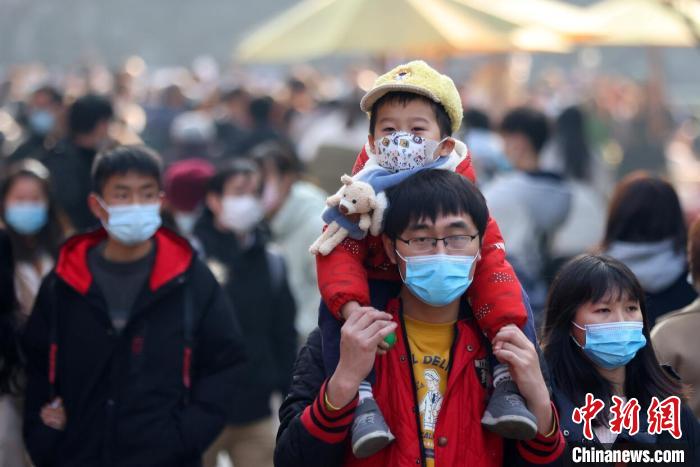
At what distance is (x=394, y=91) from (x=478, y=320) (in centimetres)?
74

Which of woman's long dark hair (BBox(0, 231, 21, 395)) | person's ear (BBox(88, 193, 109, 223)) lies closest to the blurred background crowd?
woman's long dark hair (BBox(0, 231, 21, 395))

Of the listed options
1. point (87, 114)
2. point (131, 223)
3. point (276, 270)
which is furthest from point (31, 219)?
point (87, 114)

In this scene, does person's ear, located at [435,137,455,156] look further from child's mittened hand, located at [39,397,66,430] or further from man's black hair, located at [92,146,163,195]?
child's mittened hand, located at [39,397,66,430]

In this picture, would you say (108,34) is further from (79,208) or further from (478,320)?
(478,320)

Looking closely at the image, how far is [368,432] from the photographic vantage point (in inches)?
124

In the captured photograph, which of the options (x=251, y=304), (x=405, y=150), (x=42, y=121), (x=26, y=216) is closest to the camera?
(x=405, y=150)

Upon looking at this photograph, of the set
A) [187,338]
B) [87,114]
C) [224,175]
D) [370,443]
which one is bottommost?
[370,443]

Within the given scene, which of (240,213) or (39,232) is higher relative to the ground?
(240,213)

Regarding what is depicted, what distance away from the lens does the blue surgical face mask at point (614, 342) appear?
3.95m

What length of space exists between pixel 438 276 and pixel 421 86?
0.62 m

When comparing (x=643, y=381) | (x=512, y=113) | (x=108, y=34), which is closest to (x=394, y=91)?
(x=643, y=381)

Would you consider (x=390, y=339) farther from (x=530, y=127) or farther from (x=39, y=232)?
(x=530, y=127)

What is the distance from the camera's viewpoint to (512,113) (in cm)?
822

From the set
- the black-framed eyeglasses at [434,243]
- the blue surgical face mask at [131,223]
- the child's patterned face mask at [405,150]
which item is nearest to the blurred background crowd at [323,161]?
the blue surgical face mask at [131,223]
